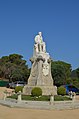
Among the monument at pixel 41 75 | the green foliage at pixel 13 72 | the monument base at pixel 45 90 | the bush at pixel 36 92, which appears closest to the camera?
the bush at pixel 36 92

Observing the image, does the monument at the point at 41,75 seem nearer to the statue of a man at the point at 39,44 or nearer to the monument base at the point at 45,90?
the monument base at the point at 45,90

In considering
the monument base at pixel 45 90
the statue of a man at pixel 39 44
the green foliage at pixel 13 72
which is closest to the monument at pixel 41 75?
the monument base at pixel 45 90

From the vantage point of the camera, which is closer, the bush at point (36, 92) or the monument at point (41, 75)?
the bush at point (36, 92)

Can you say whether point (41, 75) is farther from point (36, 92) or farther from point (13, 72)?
point (13, 72)

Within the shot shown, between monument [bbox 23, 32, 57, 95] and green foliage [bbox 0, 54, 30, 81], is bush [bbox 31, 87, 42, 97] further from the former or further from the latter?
green foliage [bbox 0, 54, 30, 81]

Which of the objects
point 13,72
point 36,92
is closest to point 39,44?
point 36,92

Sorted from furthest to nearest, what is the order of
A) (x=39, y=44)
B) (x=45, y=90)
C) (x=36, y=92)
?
(x=39, y=44) → (x=45, y=90) → (x=36, y=92)

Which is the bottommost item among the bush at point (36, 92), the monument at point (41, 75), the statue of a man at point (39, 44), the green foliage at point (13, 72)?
the bush at point (36, 92)

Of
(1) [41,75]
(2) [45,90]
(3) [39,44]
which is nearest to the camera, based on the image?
(2) [45,90]

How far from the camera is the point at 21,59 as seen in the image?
8012 centimetres

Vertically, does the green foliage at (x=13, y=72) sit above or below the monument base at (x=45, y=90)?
above

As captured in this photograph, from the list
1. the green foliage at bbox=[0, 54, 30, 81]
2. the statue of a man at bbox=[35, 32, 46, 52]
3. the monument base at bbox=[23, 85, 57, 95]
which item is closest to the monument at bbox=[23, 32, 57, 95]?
the monument base at bbox=[23, 85, 57, 95]

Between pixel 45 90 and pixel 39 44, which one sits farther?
pixel 39 44

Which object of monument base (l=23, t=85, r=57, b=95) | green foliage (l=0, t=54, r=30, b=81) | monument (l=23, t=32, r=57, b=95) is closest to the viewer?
monument base (l=23, t=85, r=57, b=95)
